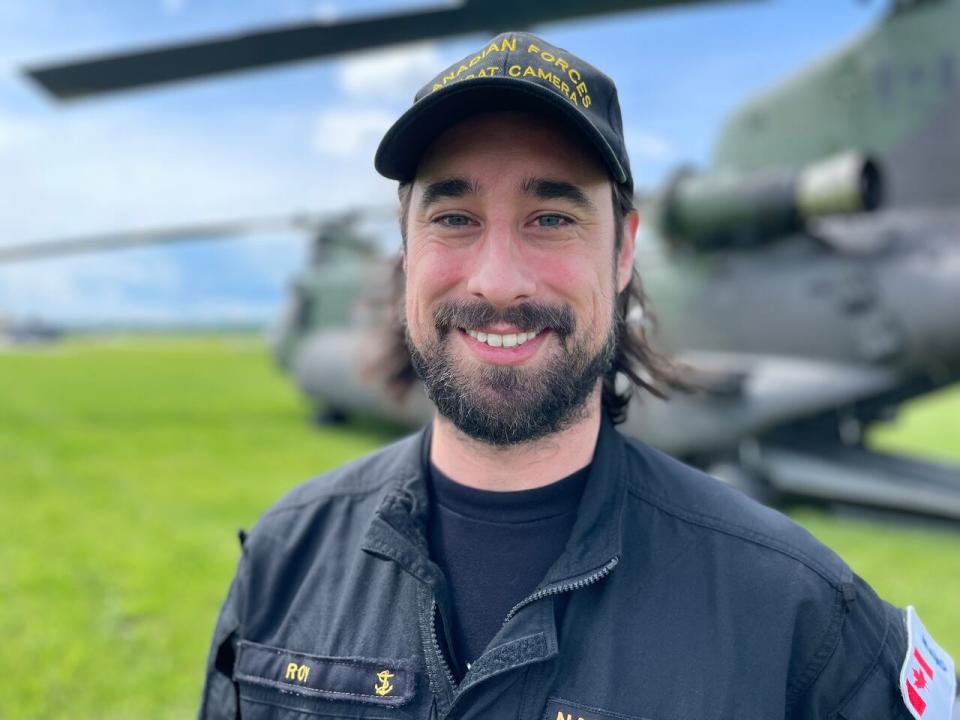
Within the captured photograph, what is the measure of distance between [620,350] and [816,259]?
5.05 meters

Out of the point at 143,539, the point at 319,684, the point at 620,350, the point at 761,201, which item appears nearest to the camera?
the point at 319,684

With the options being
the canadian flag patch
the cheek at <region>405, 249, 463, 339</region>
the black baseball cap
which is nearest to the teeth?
the cheek at <region>405, 249, 463, 339</region>

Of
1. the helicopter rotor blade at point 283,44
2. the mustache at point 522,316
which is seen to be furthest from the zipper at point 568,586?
the helicopter rotor blade at point 283,44

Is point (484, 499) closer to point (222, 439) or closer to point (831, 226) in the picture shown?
point (831, 226)

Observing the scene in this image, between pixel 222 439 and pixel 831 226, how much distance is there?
678 cm

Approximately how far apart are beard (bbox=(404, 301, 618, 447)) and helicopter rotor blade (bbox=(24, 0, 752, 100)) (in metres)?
3.97

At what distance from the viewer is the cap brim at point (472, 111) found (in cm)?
138

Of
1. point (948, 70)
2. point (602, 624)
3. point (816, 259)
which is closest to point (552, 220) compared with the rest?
point (602, 624)

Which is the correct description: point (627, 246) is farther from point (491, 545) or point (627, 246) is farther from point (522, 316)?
point (491, 545)

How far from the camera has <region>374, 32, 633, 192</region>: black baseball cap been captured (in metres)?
1.39

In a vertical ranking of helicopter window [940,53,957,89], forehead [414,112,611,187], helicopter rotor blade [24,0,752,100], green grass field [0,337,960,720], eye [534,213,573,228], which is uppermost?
helicopter window [940,53,957,89]

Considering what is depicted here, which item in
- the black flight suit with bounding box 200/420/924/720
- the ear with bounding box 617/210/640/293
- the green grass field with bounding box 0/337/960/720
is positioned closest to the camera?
the black flight suit with bounding box 200/420/924/720

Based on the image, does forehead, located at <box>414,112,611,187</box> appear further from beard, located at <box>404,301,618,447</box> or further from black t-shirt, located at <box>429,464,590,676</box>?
black t-shirt, located at <box>429,464,590,676</box>

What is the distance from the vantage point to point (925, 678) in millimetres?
1431
